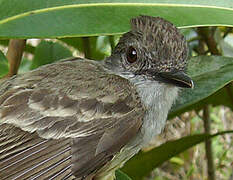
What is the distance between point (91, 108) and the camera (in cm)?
200

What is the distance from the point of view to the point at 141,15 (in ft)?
6.94

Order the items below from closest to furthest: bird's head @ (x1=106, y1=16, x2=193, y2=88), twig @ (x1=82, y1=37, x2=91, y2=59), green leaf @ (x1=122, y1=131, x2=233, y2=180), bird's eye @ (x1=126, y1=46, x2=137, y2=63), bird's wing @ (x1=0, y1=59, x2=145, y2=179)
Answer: bird's wing @ (x1=0, y1=59, x2=145, y2=179) → bird's head @ (x1=106, y1=16, x2=193, y2=88) → bird's eye @ (x1=126, y1=46, x2=137, y2=63) → twig @ (x1=82, y1=37, x2=91, y2=59) → green leaf @ (x1=122, y1=131, x2=233, y2=180)

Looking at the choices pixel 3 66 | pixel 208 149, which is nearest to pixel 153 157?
pixel 208 149

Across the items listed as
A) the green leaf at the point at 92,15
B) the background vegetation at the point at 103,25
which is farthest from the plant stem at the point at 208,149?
the green leaf at the point at 92,15

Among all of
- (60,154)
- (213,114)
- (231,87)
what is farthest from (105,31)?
(213,114)

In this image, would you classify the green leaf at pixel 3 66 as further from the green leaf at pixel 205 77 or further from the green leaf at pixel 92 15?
the green leaf at pixel 205 77

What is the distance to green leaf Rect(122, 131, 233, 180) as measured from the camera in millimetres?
2818

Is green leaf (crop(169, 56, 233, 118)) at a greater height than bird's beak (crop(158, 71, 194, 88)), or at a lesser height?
lesser

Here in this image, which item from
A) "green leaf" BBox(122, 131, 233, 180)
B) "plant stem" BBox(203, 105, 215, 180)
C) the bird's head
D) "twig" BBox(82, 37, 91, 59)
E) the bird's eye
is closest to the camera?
the bird's head

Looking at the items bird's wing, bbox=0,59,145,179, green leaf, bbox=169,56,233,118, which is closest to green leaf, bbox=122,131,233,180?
green leaf, bbox=169,56,233,118

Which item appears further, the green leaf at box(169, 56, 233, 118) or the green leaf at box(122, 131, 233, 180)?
the green leaf at box(122, 131, 233, 180)

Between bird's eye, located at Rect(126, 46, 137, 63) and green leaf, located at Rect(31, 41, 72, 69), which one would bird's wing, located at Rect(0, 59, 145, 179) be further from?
green leaf, located at Rect(31, 41, 72, 69)

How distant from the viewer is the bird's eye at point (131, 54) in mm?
2251

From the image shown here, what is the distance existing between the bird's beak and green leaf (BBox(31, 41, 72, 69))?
0.64 m
